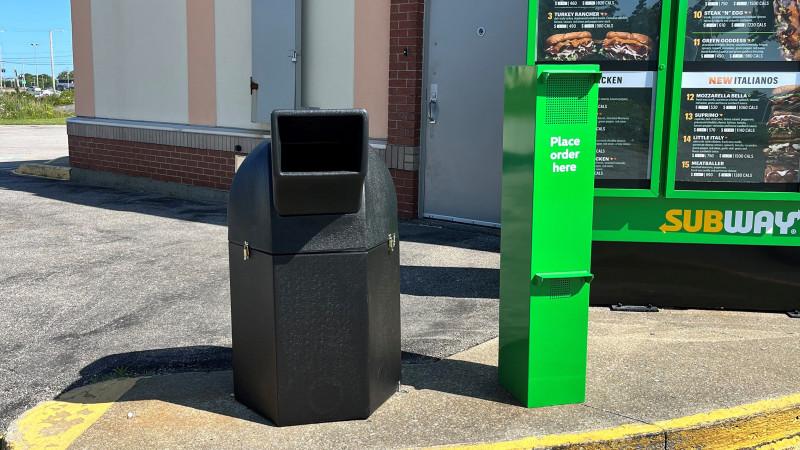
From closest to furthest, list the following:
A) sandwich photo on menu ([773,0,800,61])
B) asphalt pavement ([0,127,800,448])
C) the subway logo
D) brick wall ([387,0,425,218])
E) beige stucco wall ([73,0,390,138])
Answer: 1. asphalt pavement ([0,127,800,448])
2. sandwich photo on menu ([773,0,800,61])
3. the subway logo
4. brick wall ([387,0,425,218])
5. beige stucco wall ([73,0,390,138])

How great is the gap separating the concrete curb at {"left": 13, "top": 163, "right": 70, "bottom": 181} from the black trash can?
1056 cm

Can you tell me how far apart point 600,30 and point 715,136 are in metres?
1.11

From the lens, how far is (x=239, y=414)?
3.93 m

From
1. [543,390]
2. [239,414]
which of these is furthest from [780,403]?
[239,414]

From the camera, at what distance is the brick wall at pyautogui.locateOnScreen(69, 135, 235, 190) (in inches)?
428

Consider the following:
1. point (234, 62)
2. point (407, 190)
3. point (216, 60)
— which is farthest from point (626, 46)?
point (216, 60)

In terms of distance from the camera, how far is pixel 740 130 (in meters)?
5.54

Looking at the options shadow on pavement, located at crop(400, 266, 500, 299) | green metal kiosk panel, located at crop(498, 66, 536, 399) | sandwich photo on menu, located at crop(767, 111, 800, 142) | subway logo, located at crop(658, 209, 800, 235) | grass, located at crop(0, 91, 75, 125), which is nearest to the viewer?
green metal kiosk panel, located at crop(498, 66, 536, 399)

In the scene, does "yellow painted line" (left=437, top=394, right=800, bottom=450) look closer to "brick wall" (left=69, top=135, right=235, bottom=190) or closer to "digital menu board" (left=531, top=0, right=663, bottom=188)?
"digital menu board" (left=531, top=0, right=663, bottom=188)

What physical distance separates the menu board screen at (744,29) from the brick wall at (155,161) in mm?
6672

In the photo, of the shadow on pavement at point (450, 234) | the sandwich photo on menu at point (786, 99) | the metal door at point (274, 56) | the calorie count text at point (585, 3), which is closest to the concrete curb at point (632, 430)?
the sandwich photo on menu at point (786, 99)

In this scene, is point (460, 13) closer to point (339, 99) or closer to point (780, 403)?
point (339, 99)

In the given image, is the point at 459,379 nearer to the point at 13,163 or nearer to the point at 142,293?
the point at 142,293

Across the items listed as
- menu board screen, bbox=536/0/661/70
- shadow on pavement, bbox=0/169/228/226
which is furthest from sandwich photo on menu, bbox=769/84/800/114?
shadow on pavement, bbox=0/169/228/226
